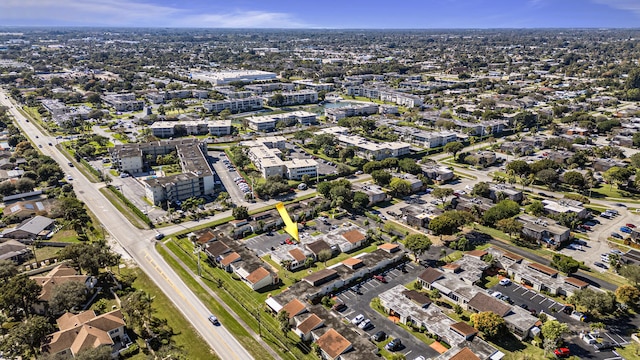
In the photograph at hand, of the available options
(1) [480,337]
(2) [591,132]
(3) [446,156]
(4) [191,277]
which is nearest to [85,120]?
(4) [191,277]

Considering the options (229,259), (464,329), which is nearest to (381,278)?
(464,329)

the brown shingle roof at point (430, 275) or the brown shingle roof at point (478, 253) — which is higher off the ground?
the brown shingle roof at point (478, 253)

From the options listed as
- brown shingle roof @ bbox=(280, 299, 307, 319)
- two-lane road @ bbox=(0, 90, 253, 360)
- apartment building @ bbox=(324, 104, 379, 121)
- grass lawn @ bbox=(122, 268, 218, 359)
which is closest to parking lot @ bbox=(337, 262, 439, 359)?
brown shingle roof @ bbox=(280, 299, 307, 319)

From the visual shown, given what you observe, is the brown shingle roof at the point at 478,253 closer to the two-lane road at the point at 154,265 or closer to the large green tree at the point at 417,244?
the large green tree at the point at 417,244

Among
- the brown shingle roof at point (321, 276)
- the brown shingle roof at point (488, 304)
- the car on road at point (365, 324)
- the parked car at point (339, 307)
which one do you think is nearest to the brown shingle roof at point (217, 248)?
the brown shingle roof at point (321, 276)

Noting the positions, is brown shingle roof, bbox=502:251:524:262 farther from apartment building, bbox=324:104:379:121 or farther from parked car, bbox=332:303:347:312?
apartment building, bbox=324:104:379:121

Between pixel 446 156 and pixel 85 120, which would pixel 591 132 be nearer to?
pixel 446 156
